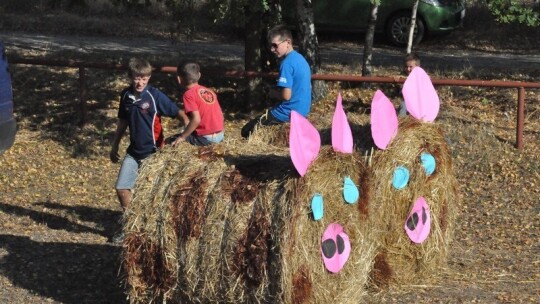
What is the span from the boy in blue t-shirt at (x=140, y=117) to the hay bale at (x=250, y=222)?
1097 mm

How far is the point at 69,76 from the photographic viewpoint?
1424cm

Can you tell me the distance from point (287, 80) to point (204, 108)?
799 millimetres

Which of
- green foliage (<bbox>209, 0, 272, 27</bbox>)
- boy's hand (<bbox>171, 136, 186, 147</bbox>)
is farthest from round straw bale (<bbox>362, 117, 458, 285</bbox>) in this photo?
green foliage (<bbox>209, 0, 272, 27</bbox>)

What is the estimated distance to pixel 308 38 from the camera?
43.6ft

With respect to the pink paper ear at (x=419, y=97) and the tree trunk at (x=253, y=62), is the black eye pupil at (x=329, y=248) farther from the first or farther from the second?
the tree trunk at (x=253, y=62)

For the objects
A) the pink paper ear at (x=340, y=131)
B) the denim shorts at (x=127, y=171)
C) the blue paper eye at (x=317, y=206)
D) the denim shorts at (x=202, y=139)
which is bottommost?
the denim shorts at (x=127, y=171)

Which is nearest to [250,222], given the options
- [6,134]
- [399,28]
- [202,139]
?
[202,139]

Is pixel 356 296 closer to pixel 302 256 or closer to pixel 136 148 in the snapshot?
pixel 302 256

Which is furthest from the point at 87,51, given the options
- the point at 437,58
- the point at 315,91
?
the point at 437,58

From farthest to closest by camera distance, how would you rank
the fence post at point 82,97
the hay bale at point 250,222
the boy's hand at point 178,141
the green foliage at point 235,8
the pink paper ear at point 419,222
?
the fence post at point 82,97
the green foliage at point 235,8
the pink paper ear at point 419,222
the boy's hand at point 178,141
the hay bale at point 250,222

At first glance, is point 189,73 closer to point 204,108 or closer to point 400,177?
point 204,108

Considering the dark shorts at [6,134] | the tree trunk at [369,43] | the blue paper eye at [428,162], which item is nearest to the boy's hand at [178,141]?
the blue paper eye at [428,162]

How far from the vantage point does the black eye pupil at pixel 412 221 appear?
7.54 metres

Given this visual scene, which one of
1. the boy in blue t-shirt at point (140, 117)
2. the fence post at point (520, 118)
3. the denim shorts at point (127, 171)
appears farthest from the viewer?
the fence post at point (520, 118)
